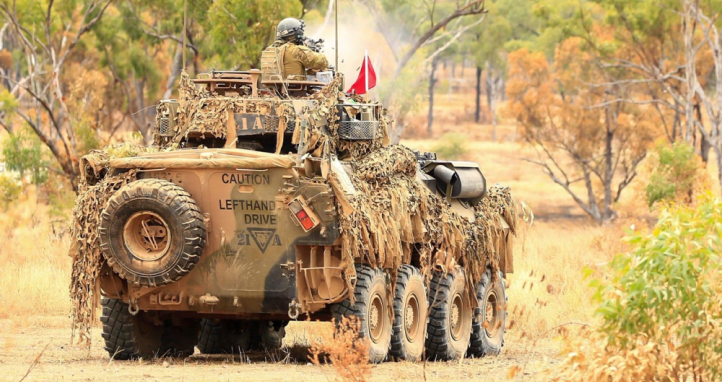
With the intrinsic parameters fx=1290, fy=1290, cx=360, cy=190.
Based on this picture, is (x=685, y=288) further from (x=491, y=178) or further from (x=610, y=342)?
(x=491, y=178)

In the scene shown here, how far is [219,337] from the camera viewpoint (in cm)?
1530

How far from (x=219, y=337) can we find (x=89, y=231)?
3.38 metres

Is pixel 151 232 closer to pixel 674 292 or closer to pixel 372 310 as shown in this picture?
pixel 372 310

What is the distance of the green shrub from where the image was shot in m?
8.63

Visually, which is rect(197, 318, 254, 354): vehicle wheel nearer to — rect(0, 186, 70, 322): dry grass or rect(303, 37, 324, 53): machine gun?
rect(0, 186, 70, 322): dry grass

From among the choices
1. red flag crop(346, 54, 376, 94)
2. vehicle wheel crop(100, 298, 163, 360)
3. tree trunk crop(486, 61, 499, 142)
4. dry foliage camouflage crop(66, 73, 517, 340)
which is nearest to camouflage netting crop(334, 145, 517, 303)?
dry foliage camouflage crop(66, 73, 517, 340)

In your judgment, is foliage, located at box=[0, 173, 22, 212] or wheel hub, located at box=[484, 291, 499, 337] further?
foliage, located at box=[0, 173, 22, 212]

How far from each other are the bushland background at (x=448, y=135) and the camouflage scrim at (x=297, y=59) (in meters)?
3.17

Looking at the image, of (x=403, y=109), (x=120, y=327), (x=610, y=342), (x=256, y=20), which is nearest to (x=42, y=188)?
(x=403, y=109)

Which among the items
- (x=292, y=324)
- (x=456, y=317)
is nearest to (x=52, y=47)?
(x=292, y=324)

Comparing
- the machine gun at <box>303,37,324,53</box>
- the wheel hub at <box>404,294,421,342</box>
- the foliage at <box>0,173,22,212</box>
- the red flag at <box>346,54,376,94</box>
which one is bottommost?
the foliage at <box>0,173,22,212</box>

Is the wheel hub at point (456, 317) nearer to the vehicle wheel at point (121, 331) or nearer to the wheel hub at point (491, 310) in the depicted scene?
the wheel hub at point (491, 310)

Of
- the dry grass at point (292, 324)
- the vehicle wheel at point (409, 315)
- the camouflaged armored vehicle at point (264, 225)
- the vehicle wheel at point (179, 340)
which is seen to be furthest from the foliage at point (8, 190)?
the vehicle wheel at point (409, 315)

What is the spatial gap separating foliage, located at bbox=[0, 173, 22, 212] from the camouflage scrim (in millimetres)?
19379
